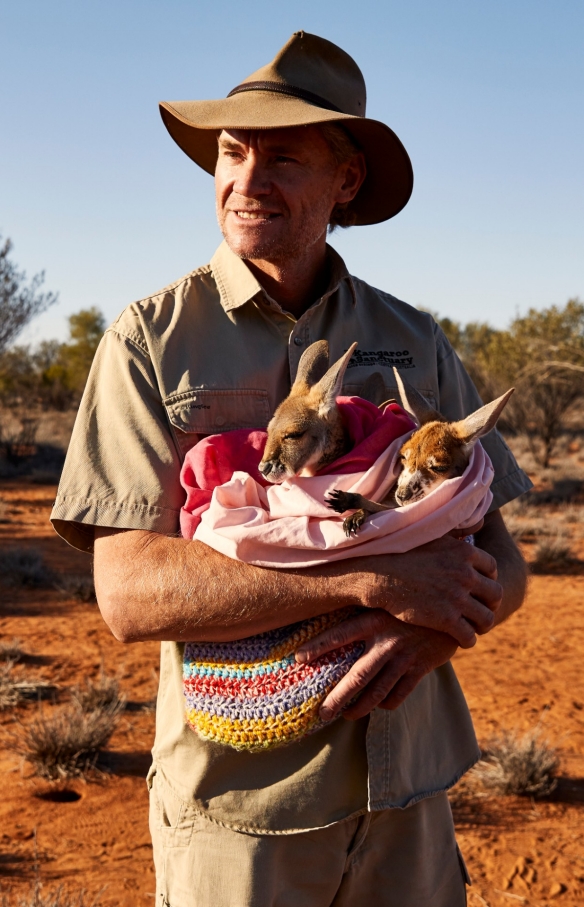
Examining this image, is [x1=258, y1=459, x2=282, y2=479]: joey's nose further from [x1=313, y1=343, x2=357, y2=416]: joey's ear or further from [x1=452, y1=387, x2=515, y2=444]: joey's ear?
[x1=452, y1=387, x2=515, y2=444]: joey's ear

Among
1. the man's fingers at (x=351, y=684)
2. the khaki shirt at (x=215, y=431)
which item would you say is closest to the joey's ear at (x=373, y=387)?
the khaki shirt at (x=215, y=431)

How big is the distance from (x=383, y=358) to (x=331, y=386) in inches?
23.5

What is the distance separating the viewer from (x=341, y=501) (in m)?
2.13

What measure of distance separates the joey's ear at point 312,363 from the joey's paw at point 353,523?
582 mm

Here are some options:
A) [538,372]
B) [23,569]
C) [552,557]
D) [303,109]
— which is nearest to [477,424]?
[303,109]

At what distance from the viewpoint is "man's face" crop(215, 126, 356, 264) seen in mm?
2676

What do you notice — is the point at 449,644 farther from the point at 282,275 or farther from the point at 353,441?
the point at 282,275

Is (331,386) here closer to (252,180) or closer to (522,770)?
(252,180)

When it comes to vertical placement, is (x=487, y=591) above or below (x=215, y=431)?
below

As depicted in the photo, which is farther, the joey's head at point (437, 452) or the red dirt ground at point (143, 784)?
the red dirt ground at point (143, 784)

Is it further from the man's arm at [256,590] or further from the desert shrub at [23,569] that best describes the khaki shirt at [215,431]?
the desert shrub at [23,569]

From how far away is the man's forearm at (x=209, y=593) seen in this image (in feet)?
7.11

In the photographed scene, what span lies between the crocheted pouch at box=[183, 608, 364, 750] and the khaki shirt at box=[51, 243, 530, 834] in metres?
0.20

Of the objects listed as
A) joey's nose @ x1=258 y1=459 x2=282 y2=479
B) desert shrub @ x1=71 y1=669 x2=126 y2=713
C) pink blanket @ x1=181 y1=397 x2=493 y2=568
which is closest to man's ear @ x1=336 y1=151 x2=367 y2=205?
pink blanket @ x1=181 y1=397 x2=493 y2=568
